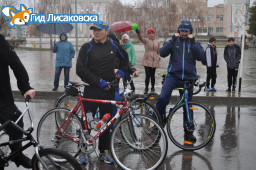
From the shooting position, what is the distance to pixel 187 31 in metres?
5.16

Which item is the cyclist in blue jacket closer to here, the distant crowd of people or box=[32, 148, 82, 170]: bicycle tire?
the distant crowd of people

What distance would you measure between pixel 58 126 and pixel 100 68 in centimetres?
100

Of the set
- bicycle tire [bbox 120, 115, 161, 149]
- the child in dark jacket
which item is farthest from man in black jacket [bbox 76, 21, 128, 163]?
the child in dark jacket

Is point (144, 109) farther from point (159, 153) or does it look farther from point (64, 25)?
point (64, 25)

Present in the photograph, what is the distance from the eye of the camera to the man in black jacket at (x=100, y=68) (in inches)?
170

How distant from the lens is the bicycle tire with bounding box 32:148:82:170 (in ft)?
10.2

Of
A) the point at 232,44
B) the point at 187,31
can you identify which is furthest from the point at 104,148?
the point at 232,44

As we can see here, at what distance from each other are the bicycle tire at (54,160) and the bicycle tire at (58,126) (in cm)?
105

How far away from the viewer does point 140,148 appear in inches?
168

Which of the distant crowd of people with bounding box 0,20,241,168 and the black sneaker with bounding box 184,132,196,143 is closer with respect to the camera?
the distant crowd of people with bounding box 0,20,241,168

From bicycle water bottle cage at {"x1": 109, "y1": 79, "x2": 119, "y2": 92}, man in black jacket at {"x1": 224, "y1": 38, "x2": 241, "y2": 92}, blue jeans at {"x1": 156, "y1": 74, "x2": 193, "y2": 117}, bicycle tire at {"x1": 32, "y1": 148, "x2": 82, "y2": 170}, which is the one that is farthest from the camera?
man in black jacket at {"x1": 224, "y1": 38, "x2": 241, "y2": 92}

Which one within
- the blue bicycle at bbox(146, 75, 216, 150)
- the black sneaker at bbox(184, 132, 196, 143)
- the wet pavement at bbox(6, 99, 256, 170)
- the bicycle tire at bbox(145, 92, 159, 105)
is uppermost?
the bicycle tire at bbox(145, 92, 159, 105)

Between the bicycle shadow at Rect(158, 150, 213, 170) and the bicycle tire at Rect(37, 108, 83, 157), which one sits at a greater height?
the bicycle tire at Rect(37, 108, 83, 157)

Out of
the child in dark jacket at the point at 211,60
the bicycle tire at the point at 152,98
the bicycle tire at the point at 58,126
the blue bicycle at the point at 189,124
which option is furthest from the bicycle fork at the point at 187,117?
Result: the child in dark jacket at the point at 211,60
